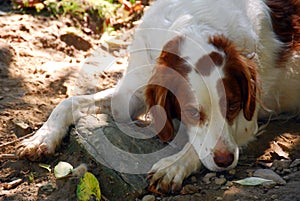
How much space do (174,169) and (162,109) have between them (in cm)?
41

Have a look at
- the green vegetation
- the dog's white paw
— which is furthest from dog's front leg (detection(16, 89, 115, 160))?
the green vegetation

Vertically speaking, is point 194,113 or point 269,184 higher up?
point 194,113

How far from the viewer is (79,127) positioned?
3.65 metres

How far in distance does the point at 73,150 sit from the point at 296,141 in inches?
59.7

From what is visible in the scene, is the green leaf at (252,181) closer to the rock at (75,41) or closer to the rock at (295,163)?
the rock at (295,163)

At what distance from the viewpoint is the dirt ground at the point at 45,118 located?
318 centimetres

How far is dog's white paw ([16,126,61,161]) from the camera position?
3.55 meters

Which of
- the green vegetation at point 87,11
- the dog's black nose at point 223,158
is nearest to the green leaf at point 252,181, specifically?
the dog's black nose at point 223,158

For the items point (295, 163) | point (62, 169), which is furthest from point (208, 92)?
point (62, 169)

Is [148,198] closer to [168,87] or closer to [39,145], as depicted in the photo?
[168,87]

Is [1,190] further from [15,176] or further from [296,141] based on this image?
[296,141]

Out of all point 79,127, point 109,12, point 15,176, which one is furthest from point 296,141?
point 109,12

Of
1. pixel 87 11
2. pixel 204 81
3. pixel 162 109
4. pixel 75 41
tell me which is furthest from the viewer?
pixel 87 11

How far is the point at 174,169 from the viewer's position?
10.7 ft
